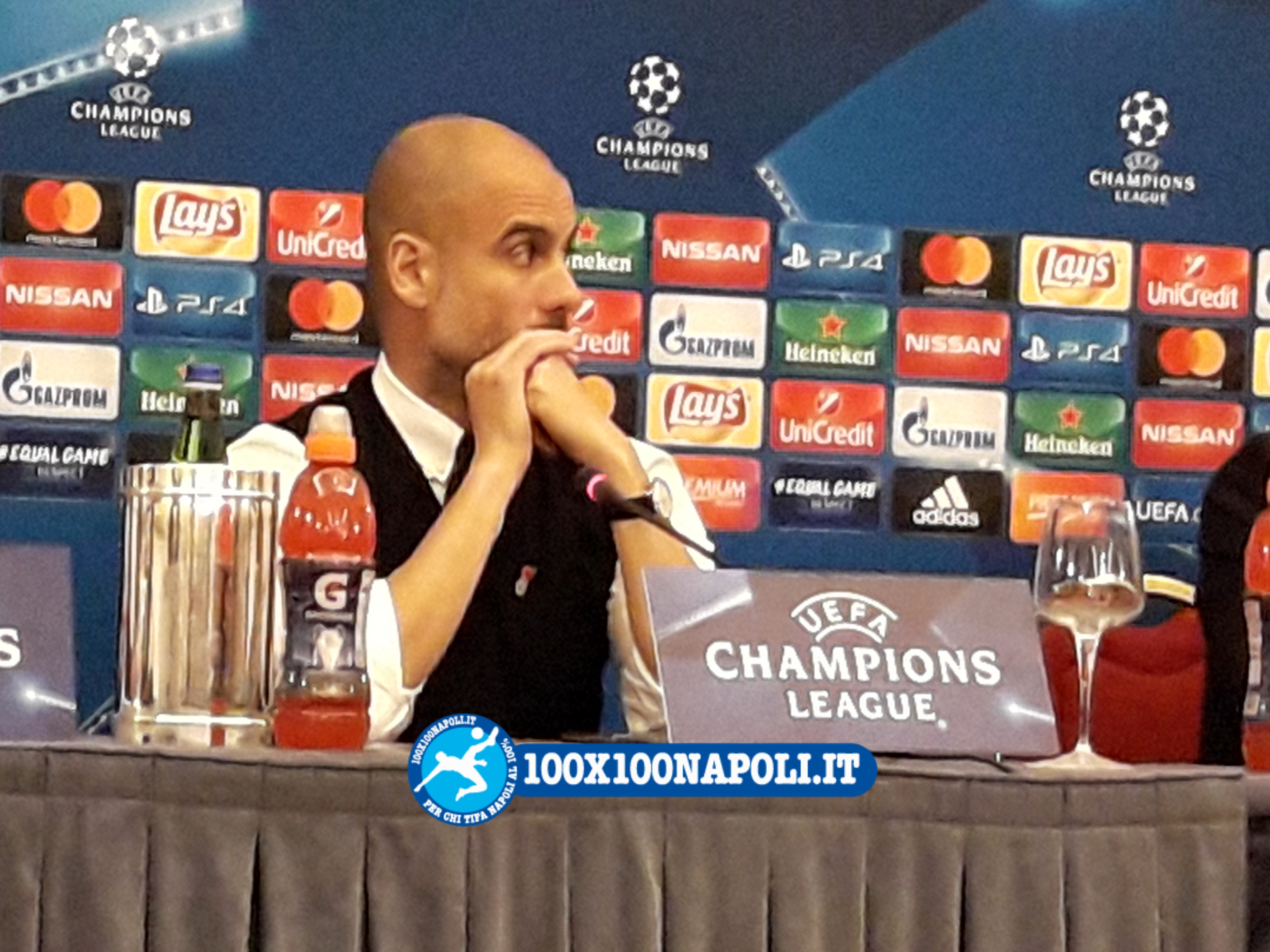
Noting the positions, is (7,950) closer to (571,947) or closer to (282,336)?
(571,947)

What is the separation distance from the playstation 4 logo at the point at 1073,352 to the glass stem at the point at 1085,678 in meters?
1.55

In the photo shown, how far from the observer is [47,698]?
1.48 m

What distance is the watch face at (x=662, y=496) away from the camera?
7.16 ft

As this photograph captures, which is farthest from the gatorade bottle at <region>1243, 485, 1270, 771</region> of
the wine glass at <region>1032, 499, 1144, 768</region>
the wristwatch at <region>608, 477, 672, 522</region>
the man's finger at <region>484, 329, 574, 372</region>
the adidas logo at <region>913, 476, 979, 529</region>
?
the adidas logo at <region>913, 476, 979, 529</region>

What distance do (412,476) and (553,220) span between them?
1.18ft

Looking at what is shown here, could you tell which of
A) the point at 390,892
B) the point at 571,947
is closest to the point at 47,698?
the point at 390,892

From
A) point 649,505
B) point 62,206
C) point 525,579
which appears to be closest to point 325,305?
point 62,206

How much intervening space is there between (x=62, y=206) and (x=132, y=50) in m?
0.26

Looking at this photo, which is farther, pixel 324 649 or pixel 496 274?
pixel 496 274

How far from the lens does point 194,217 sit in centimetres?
295

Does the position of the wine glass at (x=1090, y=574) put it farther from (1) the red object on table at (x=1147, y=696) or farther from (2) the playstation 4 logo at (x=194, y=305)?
(2) the playstation 4 logo at (x=194, y=305)

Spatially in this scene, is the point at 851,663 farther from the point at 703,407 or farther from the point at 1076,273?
the point at 1076,273

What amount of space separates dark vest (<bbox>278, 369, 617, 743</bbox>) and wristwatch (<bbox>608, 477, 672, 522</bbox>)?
8 centimetres

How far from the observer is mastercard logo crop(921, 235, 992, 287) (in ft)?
10.3
